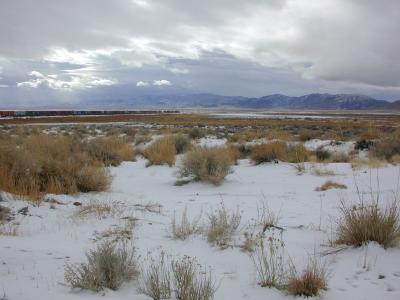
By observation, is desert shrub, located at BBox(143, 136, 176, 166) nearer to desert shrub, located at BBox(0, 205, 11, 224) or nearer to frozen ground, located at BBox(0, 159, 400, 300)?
frozen ground, located at BBox(0, 159, 400, 300)

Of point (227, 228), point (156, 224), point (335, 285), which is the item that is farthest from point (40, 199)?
point (335, 285)

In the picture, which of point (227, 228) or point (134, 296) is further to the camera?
point (227, 228)

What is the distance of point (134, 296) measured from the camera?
3.53 metres

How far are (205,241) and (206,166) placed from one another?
5.09 metres

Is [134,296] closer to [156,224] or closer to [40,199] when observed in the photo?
[156,224]

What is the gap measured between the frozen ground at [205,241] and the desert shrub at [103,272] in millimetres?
85

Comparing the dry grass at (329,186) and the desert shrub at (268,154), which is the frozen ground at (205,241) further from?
the desert shrub at (268,154)

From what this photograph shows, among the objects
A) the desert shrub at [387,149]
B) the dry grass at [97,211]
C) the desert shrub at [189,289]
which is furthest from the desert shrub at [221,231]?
the desert shrub at [387,149]

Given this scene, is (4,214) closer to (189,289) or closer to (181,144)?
(189,289)

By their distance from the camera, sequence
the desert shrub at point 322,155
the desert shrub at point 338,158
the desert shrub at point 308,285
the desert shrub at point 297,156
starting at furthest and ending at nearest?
the desert shrub at point 322,155 < the desert shrub at point 338,158 < the desert shrub at point 297,156 < the desert shrub at point 308,285

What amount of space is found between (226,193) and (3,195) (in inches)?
189

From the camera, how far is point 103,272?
3.71 m

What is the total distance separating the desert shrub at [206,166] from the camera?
994 centimetres

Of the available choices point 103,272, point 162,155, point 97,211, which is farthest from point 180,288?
point 162,155
